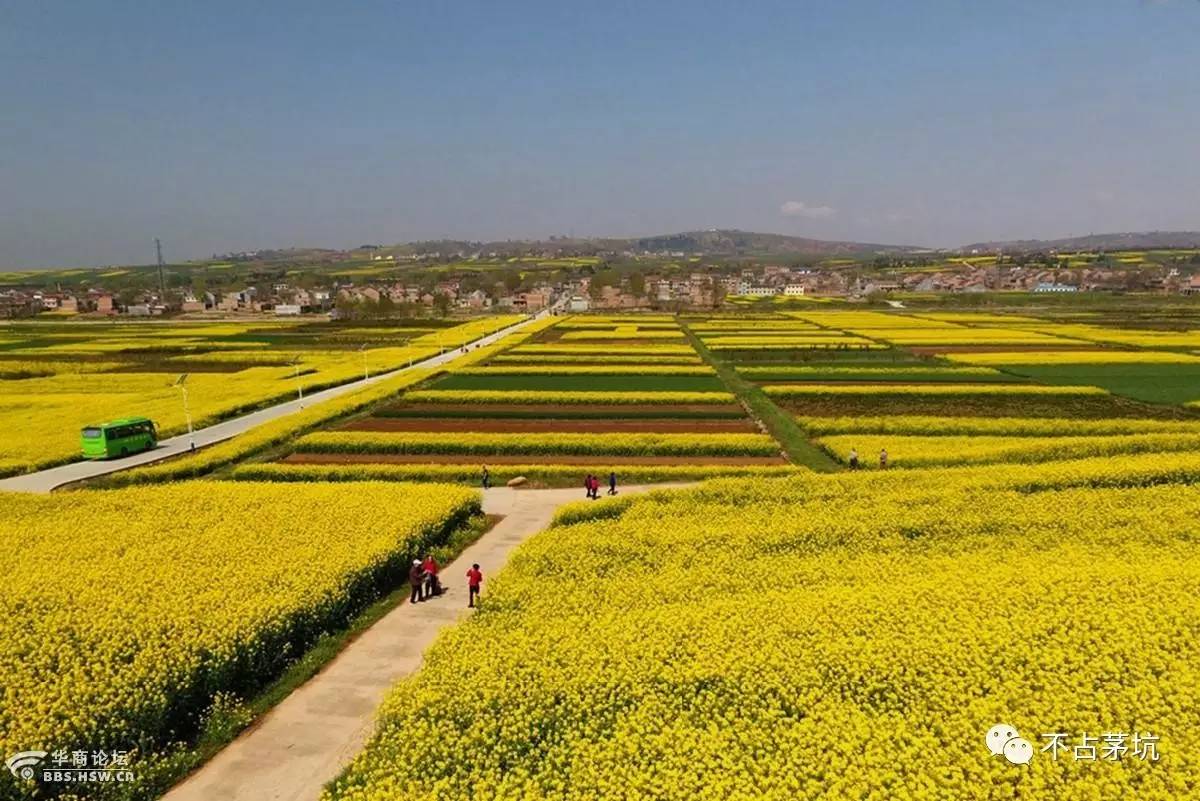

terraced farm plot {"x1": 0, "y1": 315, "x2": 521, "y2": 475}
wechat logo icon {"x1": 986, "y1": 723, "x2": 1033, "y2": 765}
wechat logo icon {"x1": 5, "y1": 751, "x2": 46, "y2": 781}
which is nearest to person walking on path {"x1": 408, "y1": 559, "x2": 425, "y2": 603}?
wechat logo icon {"x1": 5, "y1": 751, "x2": 46, "y2": 781}

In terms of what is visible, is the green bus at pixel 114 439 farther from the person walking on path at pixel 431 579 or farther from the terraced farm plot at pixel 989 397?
the terraced farm plot at pixel 989 397

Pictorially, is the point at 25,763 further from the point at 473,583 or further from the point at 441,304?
the point at 441,304

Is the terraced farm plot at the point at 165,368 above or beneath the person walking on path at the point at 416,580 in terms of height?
above

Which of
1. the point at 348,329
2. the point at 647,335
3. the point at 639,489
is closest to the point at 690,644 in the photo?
the point at 639,489

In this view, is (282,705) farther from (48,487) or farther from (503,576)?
(48,487)

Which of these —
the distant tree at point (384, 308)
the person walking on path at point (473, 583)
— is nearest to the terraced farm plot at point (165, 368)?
the distant tree at point (384, 308)

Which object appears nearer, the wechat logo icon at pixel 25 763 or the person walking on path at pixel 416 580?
the wechat logo icon at pixel 25 763

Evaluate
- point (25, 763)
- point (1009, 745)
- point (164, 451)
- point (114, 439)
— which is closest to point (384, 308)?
point (164, 451)
